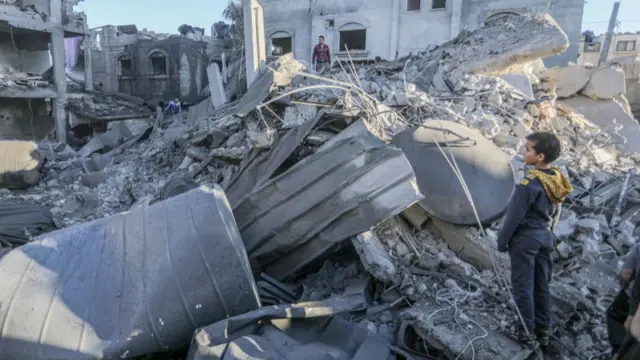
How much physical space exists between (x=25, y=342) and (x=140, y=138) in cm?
1015

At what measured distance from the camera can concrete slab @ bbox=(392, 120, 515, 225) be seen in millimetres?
4051

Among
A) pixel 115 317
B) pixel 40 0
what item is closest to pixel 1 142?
pixel 115 317

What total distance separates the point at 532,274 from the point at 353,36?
18014 millimetres

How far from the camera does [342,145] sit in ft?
12.4

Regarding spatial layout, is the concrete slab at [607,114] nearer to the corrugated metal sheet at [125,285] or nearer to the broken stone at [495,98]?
the broken stone at [495,98]

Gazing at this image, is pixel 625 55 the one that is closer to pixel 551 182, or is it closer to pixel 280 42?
pixel 280 42

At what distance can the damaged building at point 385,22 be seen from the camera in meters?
16.5

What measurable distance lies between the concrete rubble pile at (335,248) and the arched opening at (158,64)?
715 inches

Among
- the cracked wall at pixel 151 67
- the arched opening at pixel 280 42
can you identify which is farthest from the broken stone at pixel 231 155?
the cracked wall at pixel 151 67

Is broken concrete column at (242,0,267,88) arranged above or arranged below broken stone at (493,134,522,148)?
above

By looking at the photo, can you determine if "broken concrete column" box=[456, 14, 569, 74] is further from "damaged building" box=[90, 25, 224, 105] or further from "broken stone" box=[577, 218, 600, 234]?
"damaged building" box=[90, 25, 224, 105]

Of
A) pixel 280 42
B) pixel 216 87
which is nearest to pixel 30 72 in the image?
pixel 280 42

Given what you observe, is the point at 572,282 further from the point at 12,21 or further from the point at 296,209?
the point at 12,21

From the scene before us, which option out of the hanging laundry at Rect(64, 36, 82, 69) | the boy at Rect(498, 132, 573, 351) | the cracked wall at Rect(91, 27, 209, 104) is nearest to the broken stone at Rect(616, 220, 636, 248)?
the boy at Rect(498, 132, 573, 351)
